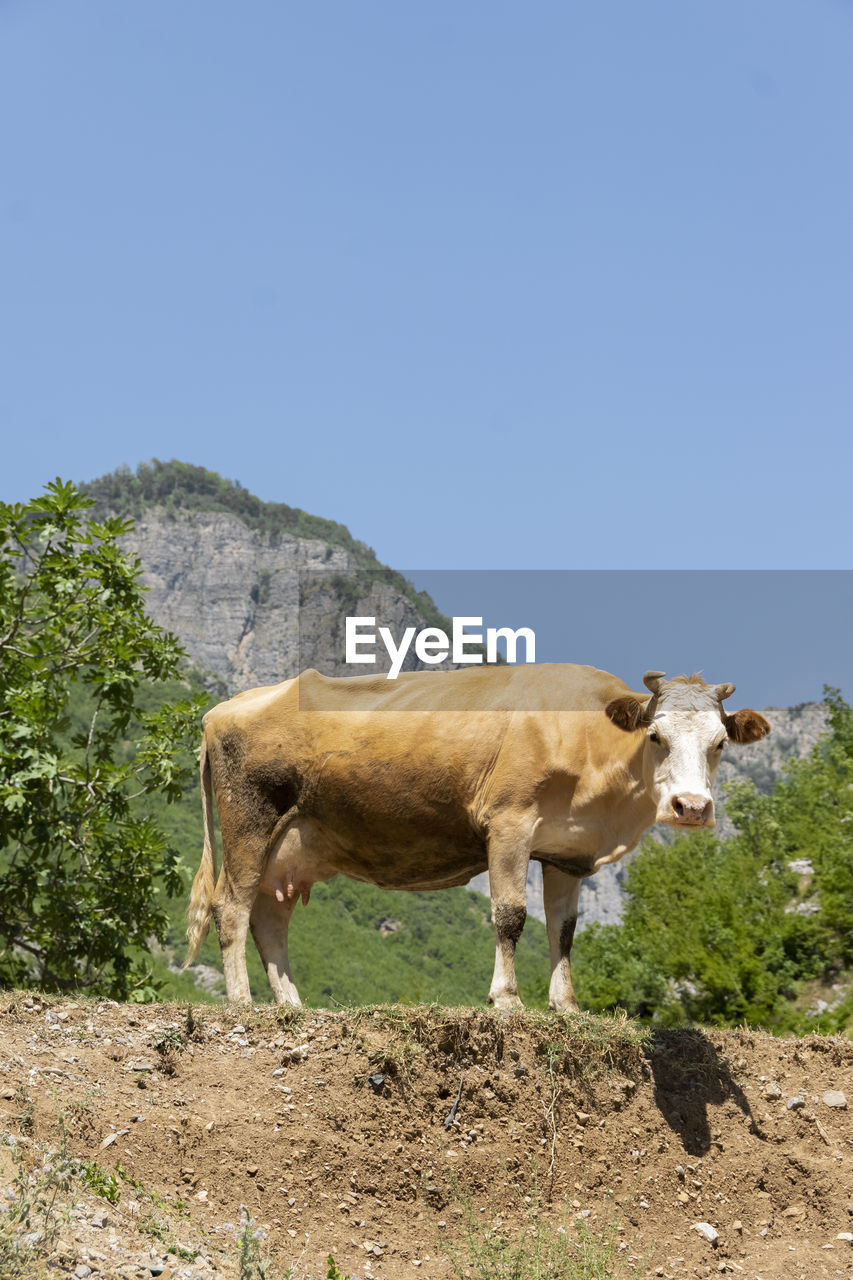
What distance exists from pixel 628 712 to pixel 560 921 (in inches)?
77.7

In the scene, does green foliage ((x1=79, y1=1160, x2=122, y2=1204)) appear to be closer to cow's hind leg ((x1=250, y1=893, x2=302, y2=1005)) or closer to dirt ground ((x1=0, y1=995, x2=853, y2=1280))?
dirt ground ((x1=0, y1=995, x2=853, y2=1280))

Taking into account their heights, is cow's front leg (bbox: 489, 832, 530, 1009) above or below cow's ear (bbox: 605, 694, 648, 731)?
below

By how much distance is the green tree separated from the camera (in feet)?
50.1

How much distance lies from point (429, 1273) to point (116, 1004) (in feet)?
11.7

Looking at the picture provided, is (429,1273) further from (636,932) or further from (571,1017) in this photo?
(636,932)

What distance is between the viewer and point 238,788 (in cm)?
1126

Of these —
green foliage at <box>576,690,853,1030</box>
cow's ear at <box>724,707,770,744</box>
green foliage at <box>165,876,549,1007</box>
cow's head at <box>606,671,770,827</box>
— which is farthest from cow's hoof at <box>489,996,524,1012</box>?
green foliage at <box>165,876,549,1007</box>

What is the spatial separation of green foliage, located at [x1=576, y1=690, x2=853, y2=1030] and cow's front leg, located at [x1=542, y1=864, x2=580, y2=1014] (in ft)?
65.9

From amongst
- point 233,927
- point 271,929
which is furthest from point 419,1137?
point 271,929

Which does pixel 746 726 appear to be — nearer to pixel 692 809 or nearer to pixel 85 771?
pixel 692 809

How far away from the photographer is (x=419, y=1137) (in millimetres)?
8977

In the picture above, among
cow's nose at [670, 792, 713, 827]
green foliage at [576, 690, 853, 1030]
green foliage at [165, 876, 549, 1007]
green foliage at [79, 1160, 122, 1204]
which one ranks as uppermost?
cow's nose at [670, 792, 713, 827]

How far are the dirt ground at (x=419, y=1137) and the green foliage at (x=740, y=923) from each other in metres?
20.6

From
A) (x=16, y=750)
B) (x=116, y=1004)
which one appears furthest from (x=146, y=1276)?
(x=16, y=750)
